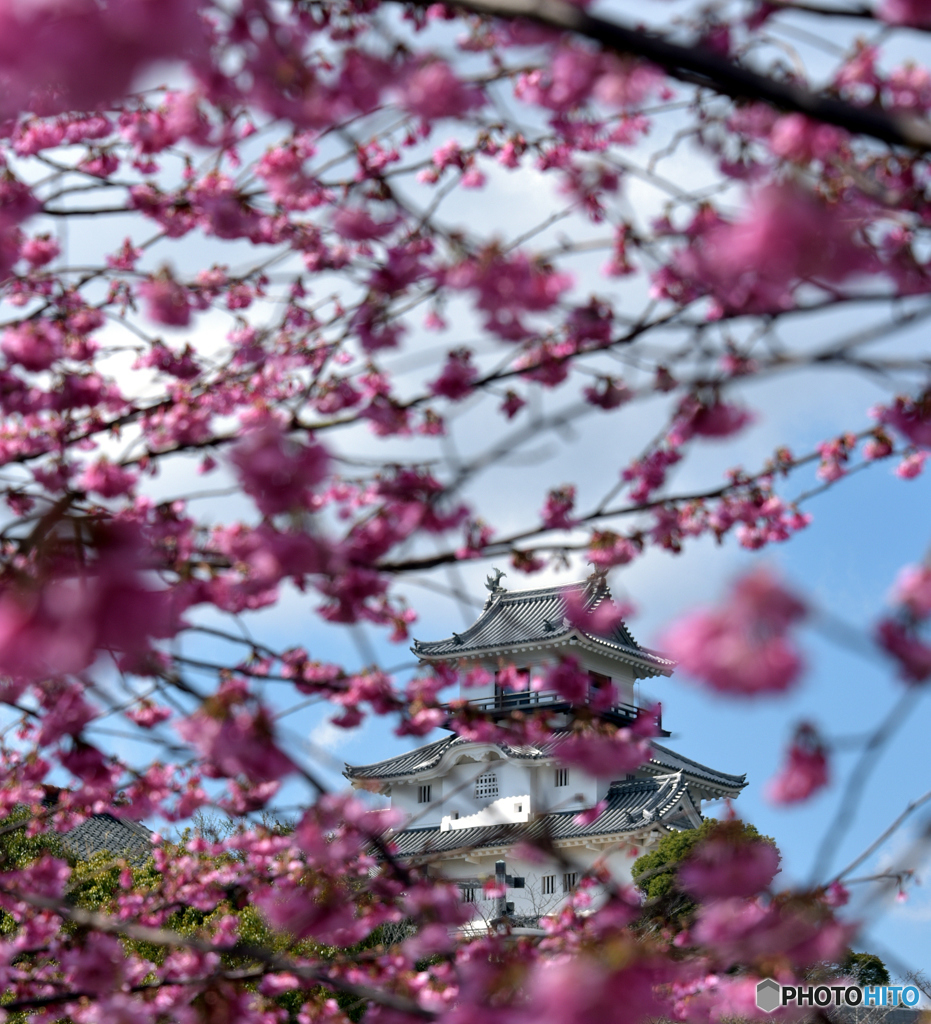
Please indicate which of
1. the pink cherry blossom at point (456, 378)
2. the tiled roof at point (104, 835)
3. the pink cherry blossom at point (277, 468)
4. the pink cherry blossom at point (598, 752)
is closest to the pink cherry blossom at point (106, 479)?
the pink cherry blossom at point (456, 378)

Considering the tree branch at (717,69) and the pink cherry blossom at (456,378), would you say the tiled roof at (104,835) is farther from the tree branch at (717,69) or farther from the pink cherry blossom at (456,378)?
the tree branch at (717,69)

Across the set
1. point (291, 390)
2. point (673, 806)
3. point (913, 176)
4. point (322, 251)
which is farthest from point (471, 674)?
point (673, 806)

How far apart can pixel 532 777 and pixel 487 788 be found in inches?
59.2

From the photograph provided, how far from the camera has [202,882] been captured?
24.3 ft

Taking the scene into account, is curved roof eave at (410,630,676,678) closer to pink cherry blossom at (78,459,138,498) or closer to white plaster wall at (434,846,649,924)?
white plaster wall at (434,846,649,924)

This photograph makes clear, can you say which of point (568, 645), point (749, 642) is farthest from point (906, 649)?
point (568, 645)

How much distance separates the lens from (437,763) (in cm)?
3541

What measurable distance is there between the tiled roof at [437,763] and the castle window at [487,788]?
3.61ft

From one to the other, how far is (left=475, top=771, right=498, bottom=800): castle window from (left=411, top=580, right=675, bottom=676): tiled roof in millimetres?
3806

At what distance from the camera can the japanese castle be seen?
3103 centimetres

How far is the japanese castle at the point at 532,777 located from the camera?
31.0 m

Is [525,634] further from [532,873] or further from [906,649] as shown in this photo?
[906,649]

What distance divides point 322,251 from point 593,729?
2.38 metres

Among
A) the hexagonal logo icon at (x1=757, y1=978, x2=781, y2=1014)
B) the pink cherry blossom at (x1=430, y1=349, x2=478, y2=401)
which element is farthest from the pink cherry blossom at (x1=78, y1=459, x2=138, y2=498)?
the hexagonal logo icon at (x1=757, y1=978, x2=781, y2=1014)
